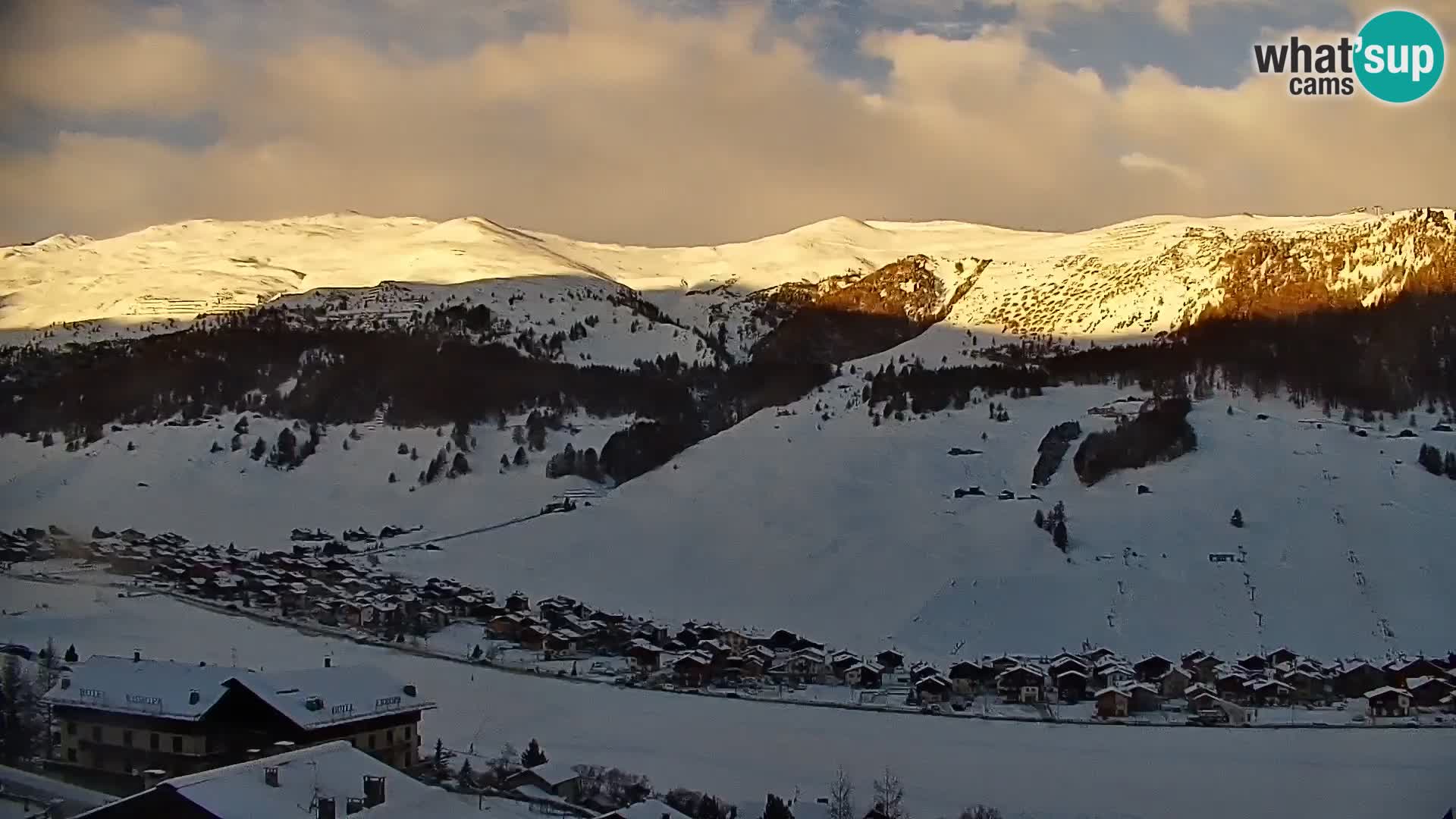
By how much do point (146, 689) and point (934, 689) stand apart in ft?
19.4

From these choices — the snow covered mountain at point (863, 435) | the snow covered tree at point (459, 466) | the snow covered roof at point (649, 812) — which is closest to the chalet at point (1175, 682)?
the snow covered mountain at point (863, 435)

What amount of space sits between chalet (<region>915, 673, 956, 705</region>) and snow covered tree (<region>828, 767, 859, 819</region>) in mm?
2631

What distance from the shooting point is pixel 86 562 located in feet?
42.0

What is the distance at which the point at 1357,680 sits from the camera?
10742 millimetres

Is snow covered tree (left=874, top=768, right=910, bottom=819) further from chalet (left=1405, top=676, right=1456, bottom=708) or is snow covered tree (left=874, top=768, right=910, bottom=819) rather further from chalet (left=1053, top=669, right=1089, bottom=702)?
chalet (left=1405, top=676, right=1456, bottom=708)

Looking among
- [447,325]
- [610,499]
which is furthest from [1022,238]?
[610,499]

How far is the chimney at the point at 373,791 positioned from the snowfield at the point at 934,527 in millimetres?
7721

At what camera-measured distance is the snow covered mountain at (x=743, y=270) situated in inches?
990

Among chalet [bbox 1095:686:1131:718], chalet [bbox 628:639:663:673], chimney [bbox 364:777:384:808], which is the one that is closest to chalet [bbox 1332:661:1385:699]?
chalet [bbox 1095:686:1131:718]

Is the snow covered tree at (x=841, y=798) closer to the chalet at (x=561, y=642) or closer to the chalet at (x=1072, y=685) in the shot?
the chalet at (x=1072, y=685)

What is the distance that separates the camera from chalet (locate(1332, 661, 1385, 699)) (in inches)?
417

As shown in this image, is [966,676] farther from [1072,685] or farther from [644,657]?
[644,657]

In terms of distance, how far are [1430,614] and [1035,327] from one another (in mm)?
17654

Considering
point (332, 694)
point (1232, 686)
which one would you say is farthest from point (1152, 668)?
point (332, 694)
